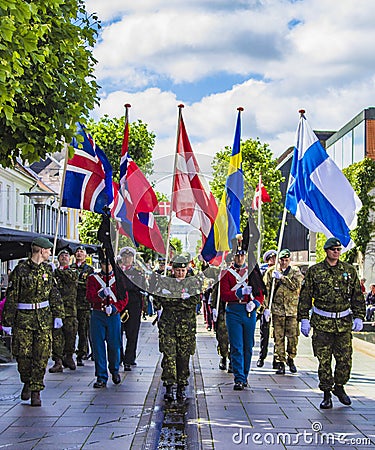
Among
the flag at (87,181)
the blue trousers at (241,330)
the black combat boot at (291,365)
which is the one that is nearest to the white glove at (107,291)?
the blue trousers at (241,330)

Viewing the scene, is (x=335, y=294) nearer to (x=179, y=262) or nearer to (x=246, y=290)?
(x=246, y=290)

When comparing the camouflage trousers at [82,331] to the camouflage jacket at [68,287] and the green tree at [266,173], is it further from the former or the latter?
the green tree at [266,173]

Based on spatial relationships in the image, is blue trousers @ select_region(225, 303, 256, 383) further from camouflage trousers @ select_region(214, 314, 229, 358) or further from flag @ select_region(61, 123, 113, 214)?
flag @ select_region(61, 123, 113, 214)

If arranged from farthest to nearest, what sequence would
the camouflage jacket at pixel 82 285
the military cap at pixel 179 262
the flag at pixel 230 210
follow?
the flag at pixel 230 210
the camouflage jacket at pixel 82 285
the military cap at pixel 179 262

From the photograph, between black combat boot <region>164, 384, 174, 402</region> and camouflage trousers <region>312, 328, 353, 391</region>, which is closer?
camouflage trousers <region>312, 328, 353, 391</region>

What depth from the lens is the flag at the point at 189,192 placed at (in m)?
14.4

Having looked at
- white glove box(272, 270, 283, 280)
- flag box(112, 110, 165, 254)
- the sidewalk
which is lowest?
the sidewalk

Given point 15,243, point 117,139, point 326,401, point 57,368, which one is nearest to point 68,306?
point 57,368

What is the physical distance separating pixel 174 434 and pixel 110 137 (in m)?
34.0

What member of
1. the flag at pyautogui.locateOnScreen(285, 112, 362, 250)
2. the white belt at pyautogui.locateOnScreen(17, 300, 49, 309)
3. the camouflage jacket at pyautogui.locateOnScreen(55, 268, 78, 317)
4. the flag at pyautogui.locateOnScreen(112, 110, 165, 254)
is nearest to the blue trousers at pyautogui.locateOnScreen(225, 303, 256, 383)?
the flag at pyautogui.locateOnScreen(285, 112, 362, 250)

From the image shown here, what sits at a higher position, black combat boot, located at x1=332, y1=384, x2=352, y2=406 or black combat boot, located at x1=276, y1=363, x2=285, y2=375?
black combat boot, located at x1=332, y1=384, x2=352, y2=406

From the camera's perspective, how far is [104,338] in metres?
11.1

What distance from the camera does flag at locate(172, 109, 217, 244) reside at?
47.2 ft

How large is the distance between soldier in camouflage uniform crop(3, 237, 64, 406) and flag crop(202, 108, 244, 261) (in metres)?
4.60
